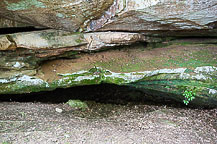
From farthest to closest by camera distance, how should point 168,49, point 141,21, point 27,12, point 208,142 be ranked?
point 168,49, point 141,21, point 27,12, point 208,142

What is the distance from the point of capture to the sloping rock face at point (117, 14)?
579 centimetres

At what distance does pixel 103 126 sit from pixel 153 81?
Answer: 3.59 metres

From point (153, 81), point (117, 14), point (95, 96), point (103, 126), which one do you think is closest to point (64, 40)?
point (117, 14)

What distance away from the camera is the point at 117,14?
6379mm

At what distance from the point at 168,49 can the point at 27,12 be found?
6.09 metres

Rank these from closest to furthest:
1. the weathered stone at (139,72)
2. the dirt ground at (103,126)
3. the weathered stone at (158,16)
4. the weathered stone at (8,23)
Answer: the dirt ground at (103,126), the weathered stone at (158,16), the weathered stone at (8,23), the weathered stone at (139,72)

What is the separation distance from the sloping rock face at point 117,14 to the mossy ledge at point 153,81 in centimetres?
177

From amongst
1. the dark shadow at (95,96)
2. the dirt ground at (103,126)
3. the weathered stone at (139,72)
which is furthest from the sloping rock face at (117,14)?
the dark shadow at (95,96)

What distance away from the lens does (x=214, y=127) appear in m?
5.81

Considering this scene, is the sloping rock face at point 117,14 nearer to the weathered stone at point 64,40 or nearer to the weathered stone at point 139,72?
the weathered stone at point 64,40

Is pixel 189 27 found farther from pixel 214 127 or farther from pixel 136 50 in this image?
pixel 214 127

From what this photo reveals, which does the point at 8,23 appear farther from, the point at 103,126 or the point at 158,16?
the point at 158,16

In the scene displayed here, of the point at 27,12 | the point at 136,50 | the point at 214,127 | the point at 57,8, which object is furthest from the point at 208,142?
the point at 27,12

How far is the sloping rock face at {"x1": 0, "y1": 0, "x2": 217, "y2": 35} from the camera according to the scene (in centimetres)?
579
